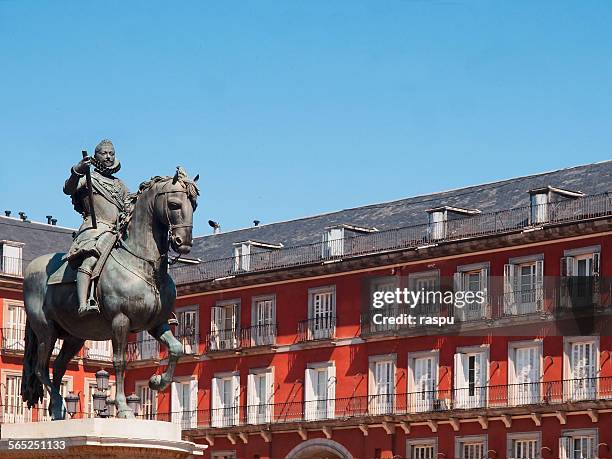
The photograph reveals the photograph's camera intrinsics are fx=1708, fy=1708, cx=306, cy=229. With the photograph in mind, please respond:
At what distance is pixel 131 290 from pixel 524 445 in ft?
155

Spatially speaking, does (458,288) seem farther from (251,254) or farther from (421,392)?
(251,254)

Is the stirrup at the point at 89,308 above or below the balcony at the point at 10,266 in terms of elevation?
below

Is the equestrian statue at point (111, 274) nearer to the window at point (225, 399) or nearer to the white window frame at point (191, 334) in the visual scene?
the window at point (225, 399)

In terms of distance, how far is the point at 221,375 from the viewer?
78.2m

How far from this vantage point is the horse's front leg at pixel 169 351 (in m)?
22.0

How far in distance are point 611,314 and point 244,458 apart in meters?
20.6

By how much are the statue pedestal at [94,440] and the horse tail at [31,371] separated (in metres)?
1.35

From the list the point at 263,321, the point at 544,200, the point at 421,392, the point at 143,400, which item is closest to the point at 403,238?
the point at 421,392

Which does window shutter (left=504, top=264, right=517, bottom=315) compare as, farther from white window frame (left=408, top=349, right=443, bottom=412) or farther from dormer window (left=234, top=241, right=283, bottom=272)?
dormer window (left=234, top=241, right=283, bottom=272)

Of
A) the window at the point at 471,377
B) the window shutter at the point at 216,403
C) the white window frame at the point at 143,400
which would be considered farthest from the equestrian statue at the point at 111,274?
the white window frame at the point at 143,400

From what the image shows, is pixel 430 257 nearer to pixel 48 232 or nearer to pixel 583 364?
pixel 583 364

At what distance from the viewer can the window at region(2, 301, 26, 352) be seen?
80312mm

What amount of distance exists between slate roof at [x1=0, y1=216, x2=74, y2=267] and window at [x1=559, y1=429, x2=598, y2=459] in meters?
30.6

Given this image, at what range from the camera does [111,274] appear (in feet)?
71.0
